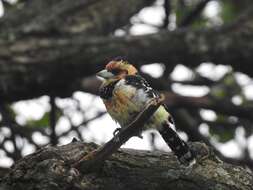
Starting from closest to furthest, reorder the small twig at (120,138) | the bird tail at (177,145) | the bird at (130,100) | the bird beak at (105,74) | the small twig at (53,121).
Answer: the small twig at (120,138) < the bird tail at (177,145) < the bird at (130,100) < the bird beak at (105,74) < the small twig at (53,121)

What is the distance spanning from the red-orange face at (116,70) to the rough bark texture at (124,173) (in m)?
0.74

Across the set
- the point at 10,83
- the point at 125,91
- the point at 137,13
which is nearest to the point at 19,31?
the point at 10,83

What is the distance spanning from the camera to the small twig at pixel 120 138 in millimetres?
3090

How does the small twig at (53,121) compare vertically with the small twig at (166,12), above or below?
below

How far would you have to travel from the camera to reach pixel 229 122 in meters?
6.63

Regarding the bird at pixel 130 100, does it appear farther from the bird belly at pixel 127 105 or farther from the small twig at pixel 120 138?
the small twig at pixel 120 138

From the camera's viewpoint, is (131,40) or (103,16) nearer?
(131,40)

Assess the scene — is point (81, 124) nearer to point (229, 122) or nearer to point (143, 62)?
point (143, 62)

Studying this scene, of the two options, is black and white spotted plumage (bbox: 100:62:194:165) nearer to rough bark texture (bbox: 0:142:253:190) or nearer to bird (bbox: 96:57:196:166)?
bird (bbox: 96:57:196:166)

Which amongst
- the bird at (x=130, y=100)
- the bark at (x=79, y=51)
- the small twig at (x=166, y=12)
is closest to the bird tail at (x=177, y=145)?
the bird at (x=130, y=100)

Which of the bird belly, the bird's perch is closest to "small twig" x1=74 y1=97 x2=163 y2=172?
the bird's perch

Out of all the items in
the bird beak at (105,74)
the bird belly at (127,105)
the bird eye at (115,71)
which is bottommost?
the bird belly at (127,105)

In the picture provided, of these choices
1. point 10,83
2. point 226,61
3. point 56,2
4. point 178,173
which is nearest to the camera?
point 178,173

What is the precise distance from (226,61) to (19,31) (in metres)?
1.69
